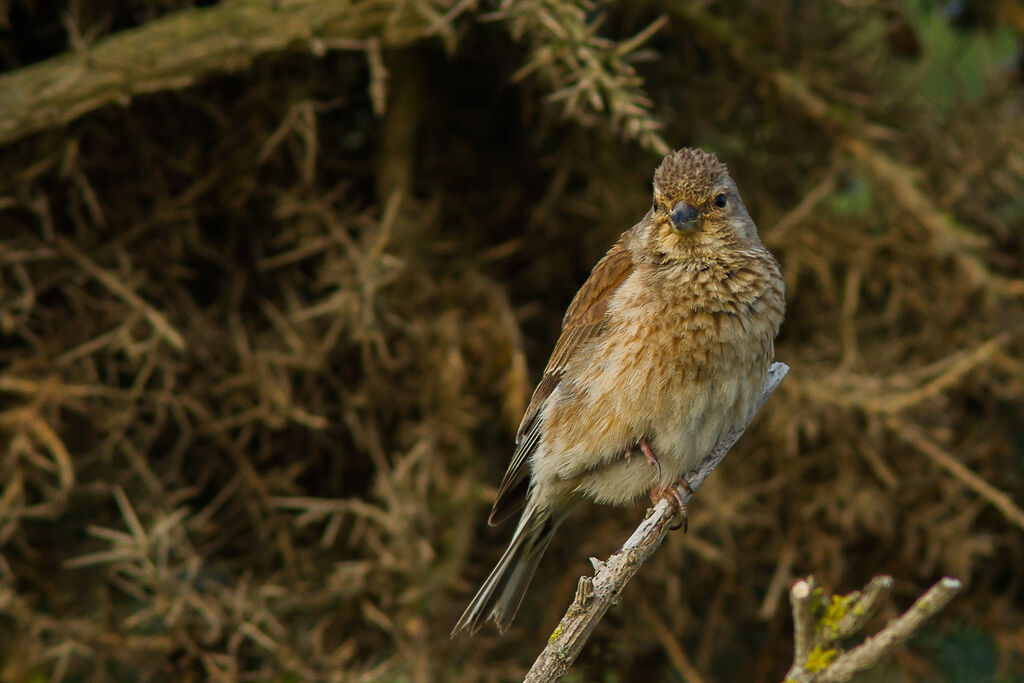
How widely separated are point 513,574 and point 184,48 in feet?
5.00

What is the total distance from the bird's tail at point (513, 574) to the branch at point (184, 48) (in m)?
1.23

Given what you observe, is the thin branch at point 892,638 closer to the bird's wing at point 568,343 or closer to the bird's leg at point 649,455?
the bird's leg at point 649,455

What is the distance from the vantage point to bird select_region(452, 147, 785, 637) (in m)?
2.37

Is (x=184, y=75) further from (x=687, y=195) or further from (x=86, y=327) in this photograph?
(x=687, y=195)

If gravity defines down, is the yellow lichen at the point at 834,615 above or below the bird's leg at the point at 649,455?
above

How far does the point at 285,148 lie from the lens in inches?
115

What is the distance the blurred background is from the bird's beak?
0.41 m

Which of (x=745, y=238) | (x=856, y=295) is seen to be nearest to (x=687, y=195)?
(x=745, y=238)

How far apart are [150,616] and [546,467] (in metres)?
1.05

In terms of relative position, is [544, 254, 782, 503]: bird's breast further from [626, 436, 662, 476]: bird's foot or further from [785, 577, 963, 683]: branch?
[785, 577, 963, 683]: branch

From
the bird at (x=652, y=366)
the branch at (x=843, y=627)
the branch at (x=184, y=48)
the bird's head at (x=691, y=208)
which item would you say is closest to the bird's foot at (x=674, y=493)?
the bird at (x=652, y=366)

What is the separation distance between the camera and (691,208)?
2.45m

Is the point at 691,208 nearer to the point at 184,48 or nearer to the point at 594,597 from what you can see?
the point at 594,597

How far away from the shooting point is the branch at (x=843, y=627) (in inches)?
47.7
